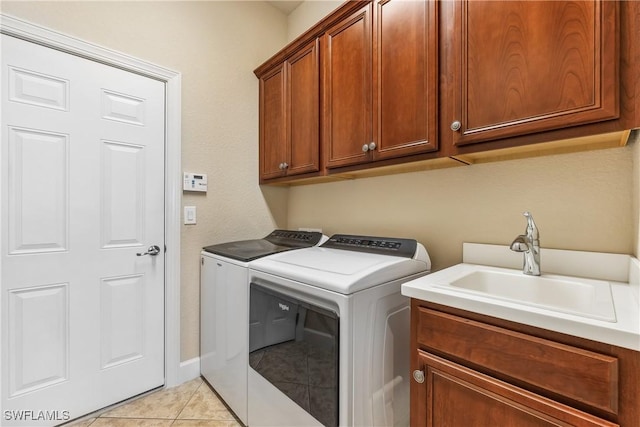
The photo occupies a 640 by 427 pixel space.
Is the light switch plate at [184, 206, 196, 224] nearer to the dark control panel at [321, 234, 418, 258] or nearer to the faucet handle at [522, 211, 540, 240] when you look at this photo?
the dark control panel at [321, 234, 418, 258]

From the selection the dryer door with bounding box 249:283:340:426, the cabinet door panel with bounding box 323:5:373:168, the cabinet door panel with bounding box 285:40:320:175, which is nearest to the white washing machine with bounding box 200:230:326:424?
the dryer door with bounding box 249:283:340:426

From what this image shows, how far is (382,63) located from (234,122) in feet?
4.17

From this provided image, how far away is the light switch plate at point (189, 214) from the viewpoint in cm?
200

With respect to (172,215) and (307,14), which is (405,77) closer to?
(307,14)

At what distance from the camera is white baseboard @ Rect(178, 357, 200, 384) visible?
6.51 ft

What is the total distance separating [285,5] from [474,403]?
299 cm

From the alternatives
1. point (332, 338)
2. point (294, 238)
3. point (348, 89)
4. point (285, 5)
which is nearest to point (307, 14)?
point (285, 5)

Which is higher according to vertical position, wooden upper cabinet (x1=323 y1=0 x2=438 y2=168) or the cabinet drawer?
wooden upper cabinet (x1=323 y1=0 x2=438 y2=168)

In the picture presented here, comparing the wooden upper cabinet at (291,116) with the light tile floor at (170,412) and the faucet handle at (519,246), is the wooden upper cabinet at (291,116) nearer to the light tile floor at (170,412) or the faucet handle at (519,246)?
the faucet handle at (519,246)

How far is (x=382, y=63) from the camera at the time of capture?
1.46 metres

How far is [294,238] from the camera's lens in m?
2.15

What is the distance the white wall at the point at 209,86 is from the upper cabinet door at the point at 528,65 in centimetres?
159

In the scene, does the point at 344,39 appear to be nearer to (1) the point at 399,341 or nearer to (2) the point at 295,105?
(2) the point at 295,105

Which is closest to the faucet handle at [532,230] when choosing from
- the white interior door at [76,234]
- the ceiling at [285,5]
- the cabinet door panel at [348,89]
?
the cabinet door panel at [348,89]
